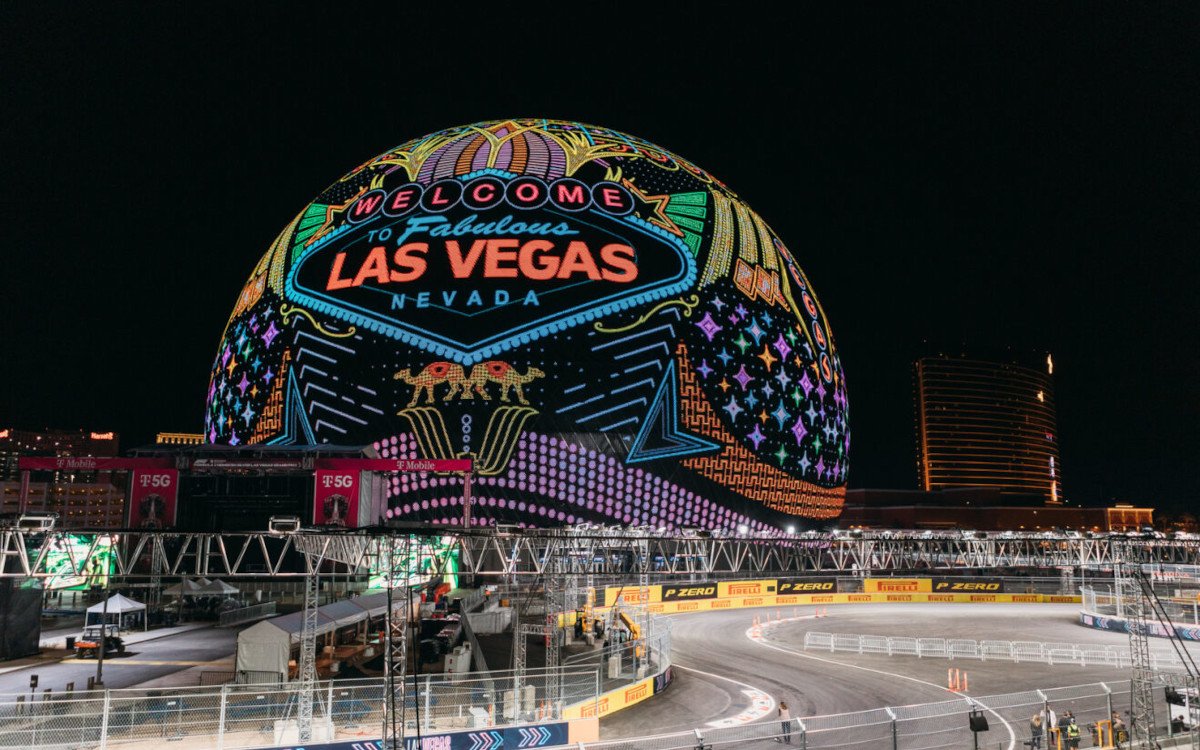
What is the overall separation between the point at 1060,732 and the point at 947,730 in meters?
2.77

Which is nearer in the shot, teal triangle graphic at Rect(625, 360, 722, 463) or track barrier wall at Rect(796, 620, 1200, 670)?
track barrier wall at Rect(796, 620, 1200, 670)

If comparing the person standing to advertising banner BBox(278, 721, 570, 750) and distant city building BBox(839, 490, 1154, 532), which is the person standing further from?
distant city building BBox(839, 490, 1154, 532)

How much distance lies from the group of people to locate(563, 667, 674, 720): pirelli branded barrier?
11067 mm

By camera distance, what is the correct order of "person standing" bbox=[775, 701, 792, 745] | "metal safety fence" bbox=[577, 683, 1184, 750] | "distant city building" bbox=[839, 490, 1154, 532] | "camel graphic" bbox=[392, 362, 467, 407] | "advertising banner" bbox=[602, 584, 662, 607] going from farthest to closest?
"distant city building" bbox=[839, 490, 1154, 532] < "advertising banner" bbox=[602, 584, 662, 607] < "camel graphic" bbox=[392, 362, 467, 407] < "person standing" bbox=[775, 701, 792, 745] < "metal safety fence" bbox=[577, 683, 1184, 750]

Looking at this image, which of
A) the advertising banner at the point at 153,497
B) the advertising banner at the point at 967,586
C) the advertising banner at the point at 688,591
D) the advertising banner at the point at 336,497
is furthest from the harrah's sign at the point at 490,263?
the advertising banner at the point at 967,586

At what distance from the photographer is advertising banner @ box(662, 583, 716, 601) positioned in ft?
190

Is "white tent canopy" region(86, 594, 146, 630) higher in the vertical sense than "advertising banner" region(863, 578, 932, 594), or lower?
higher

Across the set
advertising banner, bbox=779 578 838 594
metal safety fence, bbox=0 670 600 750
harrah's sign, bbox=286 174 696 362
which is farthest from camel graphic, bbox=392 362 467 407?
metal safety fence, bbox=0 670 600 750

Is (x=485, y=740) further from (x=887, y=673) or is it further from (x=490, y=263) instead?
(x=490, y=263)

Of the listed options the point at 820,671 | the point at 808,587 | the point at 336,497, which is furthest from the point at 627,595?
the point at 820,671

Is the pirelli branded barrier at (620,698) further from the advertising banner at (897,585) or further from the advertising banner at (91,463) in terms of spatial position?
the advertising banner at (897,585)

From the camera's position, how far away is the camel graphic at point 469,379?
174ft

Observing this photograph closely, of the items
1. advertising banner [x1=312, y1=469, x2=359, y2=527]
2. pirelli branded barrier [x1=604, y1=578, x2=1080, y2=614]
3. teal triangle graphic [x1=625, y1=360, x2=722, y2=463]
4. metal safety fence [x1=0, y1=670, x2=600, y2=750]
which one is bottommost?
pirelli branded barrier [x1=604, y1=578, x2=1080, y2=614]

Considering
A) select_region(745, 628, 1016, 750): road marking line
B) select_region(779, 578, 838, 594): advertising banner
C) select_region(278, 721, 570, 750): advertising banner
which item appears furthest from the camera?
select_region(779, 578, 838, 594): advertising banner
